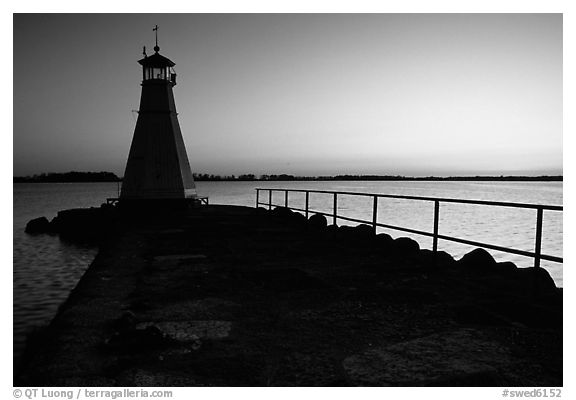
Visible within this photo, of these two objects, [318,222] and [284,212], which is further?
[284,212]

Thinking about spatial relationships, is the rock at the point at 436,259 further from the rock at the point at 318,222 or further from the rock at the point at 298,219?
the rock at the point at 298,219

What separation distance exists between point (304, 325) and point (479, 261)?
3582mm

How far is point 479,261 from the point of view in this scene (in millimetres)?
6195

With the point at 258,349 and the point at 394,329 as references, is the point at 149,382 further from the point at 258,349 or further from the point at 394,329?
the point at 394,329

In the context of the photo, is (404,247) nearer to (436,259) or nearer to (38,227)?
(436,259)

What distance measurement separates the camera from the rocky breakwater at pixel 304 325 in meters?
2.82

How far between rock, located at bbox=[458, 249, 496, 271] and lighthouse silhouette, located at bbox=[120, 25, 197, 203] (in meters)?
13.9

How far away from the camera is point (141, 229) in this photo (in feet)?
39.1

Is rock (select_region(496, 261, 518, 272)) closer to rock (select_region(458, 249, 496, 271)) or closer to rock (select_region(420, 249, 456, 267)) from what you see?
rock (select_region(458, 249, 496, 271))

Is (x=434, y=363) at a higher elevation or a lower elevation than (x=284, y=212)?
lower

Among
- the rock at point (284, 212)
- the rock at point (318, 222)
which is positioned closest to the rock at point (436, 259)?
the rock at point (318, 222)

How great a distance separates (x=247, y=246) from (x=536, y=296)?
517cm

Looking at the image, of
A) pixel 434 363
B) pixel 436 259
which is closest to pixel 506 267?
pixel 436 259
